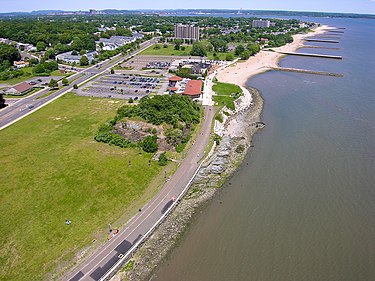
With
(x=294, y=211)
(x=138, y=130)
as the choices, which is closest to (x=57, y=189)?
(x=138, y=130)

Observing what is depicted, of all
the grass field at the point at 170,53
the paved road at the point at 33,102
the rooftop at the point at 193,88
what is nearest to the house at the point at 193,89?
the rooftop at the point at 193,88

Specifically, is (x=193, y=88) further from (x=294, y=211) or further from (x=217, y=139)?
(x=294, y=211)

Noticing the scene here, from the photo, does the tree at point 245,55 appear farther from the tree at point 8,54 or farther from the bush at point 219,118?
the tree at point 8,54

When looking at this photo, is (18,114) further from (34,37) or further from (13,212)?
(34,37)

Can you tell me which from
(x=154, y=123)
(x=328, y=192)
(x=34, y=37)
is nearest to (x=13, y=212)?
(x=154, y=123)

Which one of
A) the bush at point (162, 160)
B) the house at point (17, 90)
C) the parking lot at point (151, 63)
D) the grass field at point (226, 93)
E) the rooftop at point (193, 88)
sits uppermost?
the parking lot at point (151, 63)

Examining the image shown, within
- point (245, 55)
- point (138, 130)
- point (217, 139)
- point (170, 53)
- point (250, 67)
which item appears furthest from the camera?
point (170, 53)

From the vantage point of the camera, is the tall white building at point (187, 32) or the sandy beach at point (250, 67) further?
the tall white building at point (187, 32)

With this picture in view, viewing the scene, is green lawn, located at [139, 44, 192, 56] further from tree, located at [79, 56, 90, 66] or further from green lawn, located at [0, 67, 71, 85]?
green lawn, located at [0, 67, 71, 85]

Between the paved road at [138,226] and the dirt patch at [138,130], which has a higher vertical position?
the dirt patch at [138,130]
